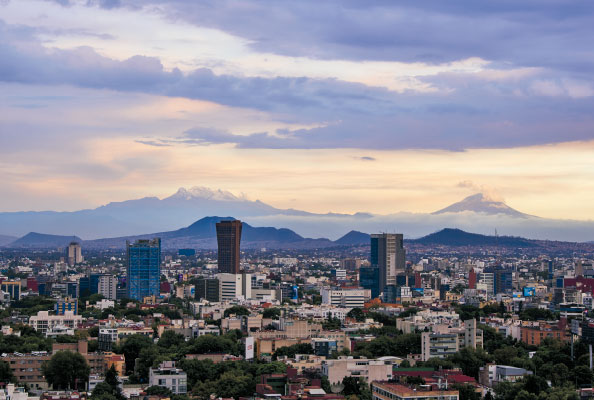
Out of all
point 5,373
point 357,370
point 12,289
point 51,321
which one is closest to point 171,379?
point 5,373

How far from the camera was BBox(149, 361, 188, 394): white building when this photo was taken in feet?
118

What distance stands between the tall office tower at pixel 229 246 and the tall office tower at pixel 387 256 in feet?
46.7

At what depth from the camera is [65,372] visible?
38.7 meters

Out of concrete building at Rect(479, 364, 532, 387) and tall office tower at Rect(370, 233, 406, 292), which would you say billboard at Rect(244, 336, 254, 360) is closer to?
concrete building at Rect(479, 364, 532, 387)

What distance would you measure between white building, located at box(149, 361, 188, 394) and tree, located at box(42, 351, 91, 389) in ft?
11.5

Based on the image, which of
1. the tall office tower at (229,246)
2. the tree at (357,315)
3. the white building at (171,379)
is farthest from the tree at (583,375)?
the tall office tower at (229,246)

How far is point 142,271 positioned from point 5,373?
5294 centimetres

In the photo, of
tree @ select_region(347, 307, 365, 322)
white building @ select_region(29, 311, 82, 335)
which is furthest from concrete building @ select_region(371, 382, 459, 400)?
tree @ select_region(347, 307, 365, 322)

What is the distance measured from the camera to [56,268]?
138125 millimetres

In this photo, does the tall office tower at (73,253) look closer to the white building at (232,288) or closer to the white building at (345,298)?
the white building at (232,288)

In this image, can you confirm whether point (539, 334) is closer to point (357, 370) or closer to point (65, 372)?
point (357, 370)

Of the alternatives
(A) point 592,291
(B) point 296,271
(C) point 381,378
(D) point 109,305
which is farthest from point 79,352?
(B) point 296,271

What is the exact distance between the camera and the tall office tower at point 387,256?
351 ft

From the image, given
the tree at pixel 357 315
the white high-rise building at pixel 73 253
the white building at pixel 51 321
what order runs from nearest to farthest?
the white building at pixel 51 321, the tree at pixel 357 315, the white high-rise building at pixel 73 253
